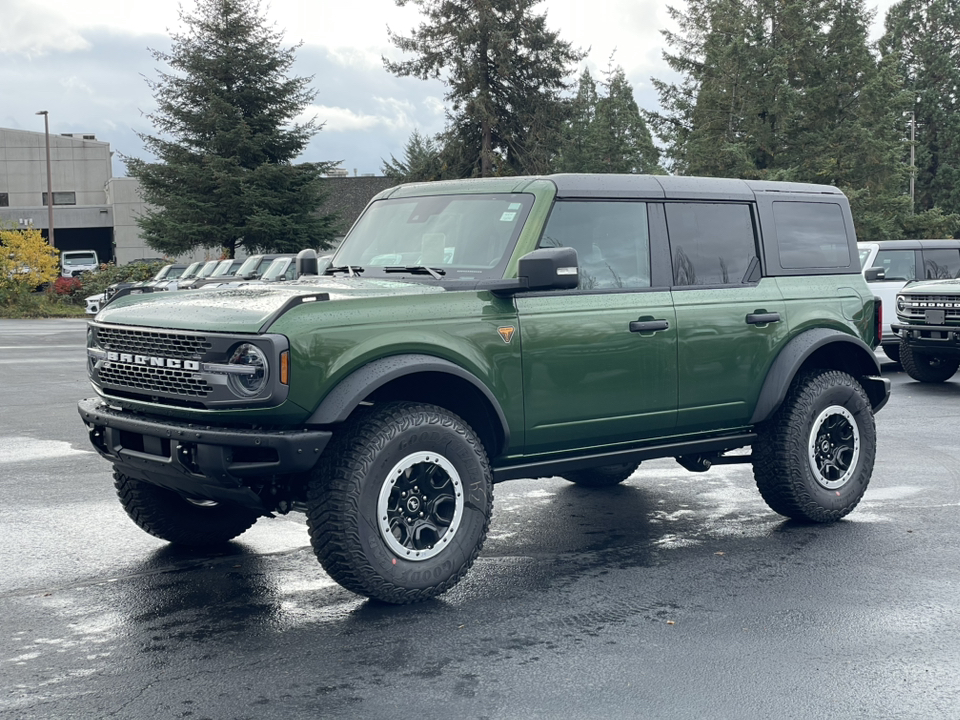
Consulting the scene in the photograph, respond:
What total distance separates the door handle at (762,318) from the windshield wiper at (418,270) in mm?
1918

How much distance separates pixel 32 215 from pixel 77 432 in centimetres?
7167

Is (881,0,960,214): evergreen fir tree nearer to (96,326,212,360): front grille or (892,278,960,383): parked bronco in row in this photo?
(892,278,960,383): parked bronco in row

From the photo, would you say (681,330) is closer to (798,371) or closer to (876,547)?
(798,371)

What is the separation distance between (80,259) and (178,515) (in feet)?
201

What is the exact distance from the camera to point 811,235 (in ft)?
24.0

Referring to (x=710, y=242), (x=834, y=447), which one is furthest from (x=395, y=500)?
(x=834, y=447)

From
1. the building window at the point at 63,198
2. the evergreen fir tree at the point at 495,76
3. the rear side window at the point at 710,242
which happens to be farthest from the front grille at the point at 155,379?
the building window at the point at 63,198

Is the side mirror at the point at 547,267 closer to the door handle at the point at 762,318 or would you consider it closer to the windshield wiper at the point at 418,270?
the windshield wiper at the point at 418,270

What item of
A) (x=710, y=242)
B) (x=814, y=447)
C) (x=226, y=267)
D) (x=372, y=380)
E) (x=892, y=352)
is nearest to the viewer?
(x=372, y=380)

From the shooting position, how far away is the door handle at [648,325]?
615cm

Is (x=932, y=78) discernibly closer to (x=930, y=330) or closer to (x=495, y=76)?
(x=495, y=76)

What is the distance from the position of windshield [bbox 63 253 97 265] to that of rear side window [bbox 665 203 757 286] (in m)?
60.0

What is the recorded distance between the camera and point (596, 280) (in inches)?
243

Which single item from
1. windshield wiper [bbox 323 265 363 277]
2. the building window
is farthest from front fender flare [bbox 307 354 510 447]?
the building window
